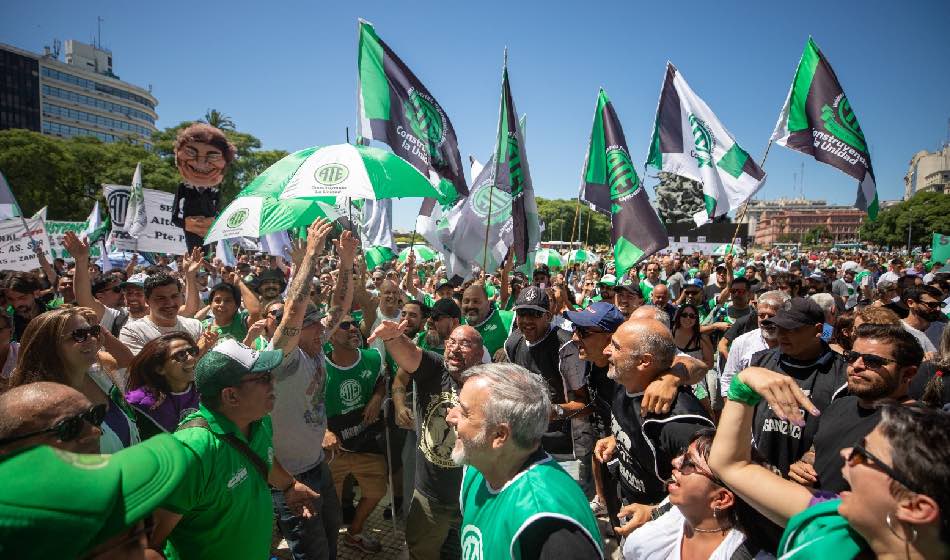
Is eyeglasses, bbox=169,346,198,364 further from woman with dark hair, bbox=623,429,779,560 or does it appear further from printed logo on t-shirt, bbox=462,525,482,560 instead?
woman with dark hair, bbox=623,429,779,560

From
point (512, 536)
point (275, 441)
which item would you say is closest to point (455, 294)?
point (275, 441)

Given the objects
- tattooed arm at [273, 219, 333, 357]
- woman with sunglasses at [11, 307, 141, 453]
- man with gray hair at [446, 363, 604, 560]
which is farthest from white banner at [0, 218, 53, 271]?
man with gray hair at [446, 363, 604, 560]

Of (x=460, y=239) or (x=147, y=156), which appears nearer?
(x=460, y=239)

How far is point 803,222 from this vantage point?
161 meters

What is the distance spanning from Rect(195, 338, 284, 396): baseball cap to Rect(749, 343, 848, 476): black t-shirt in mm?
3083

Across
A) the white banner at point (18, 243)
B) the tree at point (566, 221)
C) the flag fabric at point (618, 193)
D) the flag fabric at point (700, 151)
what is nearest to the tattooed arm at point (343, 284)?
the flag fabric at point (618, 193)

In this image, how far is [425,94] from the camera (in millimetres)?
6000

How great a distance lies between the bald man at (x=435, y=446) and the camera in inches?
137

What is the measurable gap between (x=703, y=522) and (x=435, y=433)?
2008mm

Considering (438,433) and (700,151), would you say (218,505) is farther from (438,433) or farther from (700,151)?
(700,151)

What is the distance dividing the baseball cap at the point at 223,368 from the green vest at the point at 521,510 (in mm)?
1247

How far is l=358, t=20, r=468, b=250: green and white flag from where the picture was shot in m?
5.75

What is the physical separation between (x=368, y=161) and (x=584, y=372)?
8.13ft

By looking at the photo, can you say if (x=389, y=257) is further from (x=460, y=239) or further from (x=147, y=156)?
(x=147, y=156)
